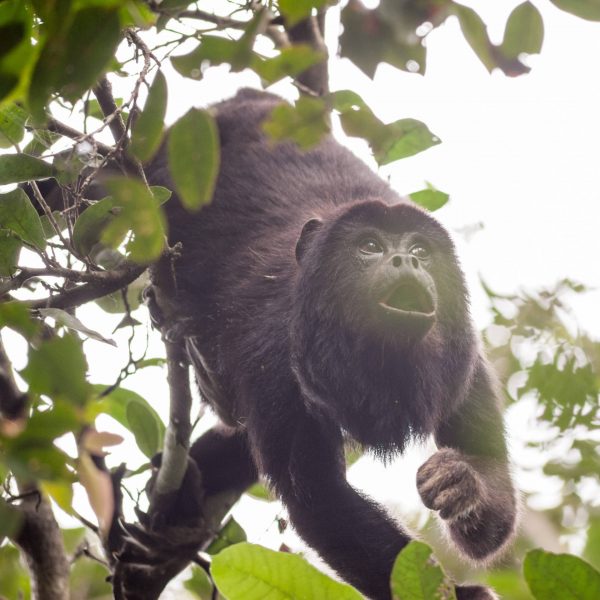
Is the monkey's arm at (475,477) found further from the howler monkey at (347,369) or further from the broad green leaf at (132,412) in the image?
the broad green leaf at (132,412)

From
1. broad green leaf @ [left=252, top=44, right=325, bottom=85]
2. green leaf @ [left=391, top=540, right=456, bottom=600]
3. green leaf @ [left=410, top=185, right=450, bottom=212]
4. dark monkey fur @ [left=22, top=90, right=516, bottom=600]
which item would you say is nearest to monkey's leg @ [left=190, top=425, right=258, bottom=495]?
dark monkey fur @ [left=22, top=90, right=516, bottom=600]

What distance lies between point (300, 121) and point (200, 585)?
2876mm

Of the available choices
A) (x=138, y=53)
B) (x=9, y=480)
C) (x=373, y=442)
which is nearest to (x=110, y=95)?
(x=138, y=53)

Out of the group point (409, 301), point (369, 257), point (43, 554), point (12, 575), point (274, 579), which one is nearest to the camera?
point (274, 579)

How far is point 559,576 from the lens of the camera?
1449mm

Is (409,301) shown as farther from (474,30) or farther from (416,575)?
(474,30)

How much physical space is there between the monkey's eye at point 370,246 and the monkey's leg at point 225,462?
1.13 metres

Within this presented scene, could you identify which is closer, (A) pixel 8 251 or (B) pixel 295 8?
(B) pixel 295 8

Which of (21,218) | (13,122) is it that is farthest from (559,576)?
(13,122)

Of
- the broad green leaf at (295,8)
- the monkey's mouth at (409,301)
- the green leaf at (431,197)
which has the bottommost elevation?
the monkey's mouth at (409,301)

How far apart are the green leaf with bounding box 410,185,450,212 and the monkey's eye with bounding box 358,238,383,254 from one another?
352 mm

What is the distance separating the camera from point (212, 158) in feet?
4.20

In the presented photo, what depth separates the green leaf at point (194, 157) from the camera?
1.28 m

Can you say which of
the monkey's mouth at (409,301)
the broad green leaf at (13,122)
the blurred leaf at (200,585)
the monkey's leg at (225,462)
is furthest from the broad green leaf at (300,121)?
the monkey's leg at (225,462)
